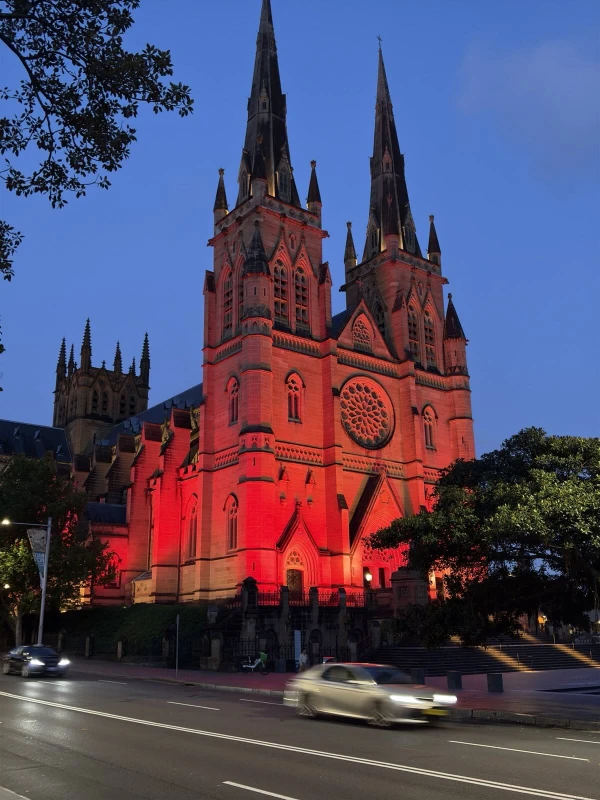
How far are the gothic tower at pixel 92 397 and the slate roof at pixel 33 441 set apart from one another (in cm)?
114

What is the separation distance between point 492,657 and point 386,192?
3992cm

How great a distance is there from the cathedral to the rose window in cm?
12

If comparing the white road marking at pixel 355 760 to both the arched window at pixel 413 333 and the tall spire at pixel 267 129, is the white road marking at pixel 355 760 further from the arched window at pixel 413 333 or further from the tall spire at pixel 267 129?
the arched window at pixel 413 333

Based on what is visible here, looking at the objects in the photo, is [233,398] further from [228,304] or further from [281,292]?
[281,292]

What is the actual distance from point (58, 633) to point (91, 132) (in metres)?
43.4

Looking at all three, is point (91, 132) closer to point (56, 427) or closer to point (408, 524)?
point (408, 524)

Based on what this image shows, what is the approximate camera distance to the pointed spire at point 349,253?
214 feet

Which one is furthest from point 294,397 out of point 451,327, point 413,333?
point 451,327

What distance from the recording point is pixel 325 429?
49594 millimetres

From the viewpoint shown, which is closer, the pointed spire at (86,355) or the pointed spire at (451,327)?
the pointed spire at (451,327)

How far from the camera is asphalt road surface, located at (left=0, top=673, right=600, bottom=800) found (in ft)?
30.1

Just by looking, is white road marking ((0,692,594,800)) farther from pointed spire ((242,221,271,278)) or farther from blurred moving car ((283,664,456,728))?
pointed spire ((242,221,271,278))

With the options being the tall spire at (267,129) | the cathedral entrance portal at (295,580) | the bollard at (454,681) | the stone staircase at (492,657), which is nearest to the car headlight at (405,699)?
the bollard at (454,681)

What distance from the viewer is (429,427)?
56188 mm
